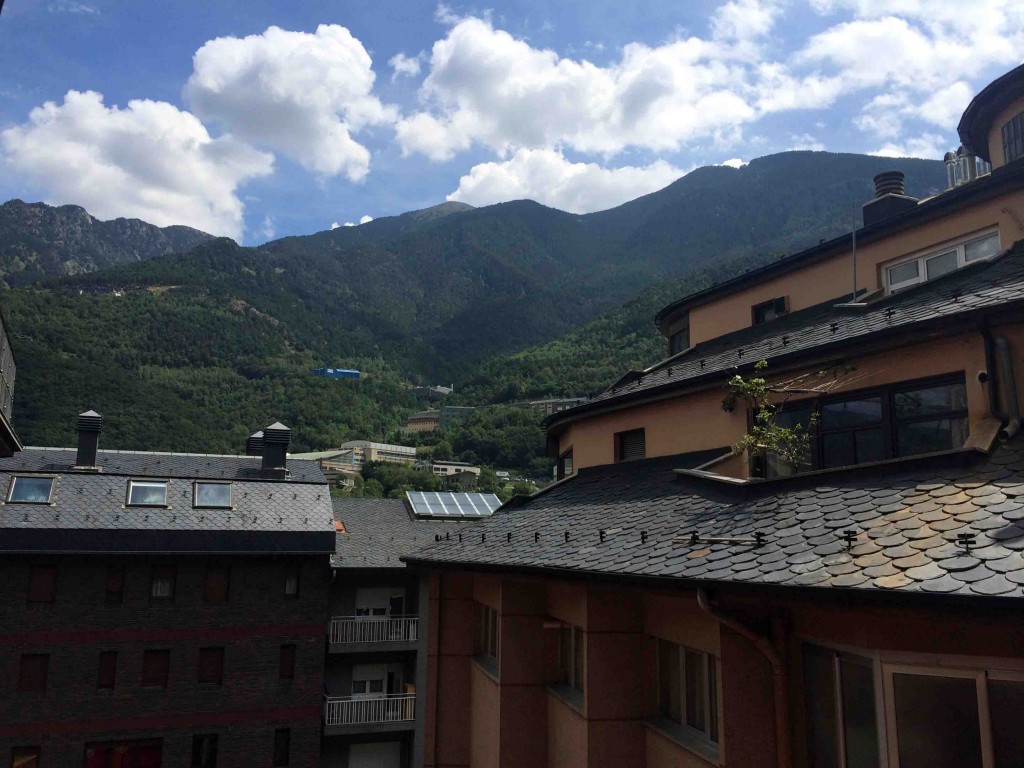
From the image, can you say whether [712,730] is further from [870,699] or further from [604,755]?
[870,699]

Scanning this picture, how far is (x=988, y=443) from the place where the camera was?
21.7 feet

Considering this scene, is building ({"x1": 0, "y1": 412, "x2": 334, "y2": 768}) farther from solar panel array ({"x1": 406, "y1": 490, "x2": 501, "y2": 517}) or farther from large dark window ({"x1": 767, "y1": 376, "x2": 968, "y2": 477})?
large dark window ({"x1": 767, "y1": 376, "x2": 968, "y2": 477})

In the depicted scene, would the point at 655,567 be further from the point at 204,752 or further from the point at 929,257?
the point at 204,752

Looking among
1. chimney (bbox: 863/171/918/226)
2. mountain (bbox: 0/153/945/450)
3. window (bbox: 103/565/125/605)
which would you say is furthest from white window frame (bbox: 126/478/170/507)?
mountain (bbox: 0/153/945/450)

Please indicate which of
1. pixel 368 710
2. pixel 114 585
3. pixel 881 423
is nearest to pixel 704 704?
pixel 881 423

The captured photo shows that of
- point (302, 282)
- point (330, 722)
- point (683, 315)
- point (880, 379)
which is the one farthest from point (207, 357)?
point (880, 379)

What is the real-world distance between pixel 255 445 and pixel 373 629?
13.8 meters

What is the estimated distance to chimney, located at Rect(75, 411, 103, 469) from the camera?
3066cm

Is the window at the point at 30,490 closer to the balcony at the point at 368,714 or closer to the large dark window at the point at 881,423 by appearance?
the balcony at the point at 368,714

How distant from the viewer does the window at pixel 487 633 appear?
13.7 meters

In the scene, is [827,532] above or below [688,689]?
above

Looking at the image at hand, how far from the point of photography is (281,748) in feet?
84.3

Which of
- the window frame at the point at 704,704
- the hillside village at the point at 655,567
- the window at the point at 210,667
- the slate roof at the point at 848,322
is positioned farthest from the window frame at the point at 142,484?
the window frame at the point at 704,704

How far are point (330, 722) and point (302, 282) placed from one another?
6621 inches
